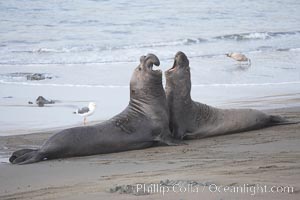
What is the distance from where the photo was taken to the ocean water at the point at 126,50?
464 inches

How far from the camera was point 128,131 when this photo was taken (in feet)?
26.9

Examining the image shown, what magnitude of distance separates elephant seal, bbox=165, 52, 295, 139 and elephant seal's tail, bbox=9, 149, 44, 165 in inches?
74.5

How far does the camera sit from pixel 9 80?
14406 millimetres

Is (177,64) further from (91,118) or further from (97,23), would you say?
(97,23)

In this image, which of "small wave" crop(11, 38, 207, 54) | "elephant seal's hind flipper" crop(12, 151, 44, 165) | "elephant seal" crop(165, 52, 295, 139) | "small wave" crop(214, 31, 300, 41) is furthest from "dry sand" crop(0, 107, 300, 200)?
"small wave" crop(214, 31, 300, 41)

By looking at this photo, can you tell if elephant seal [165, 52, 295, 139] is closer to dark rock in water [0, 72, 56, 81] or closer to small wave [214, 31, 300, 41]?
dark rock in water [0, 72, 56, 81]

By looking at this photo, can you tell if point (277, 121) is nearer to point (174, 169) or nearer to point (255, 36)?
point (174, 169)

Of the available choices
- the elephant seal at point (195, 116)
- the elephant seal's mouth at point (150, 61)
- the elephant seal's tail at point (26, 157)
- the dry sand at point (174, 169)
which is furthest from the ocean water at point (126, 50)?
the dry sand at point (174, 169)

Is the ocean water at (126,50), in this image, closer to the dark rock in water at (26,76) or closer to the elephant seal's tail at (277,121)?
the dark rock in water at (26,76)

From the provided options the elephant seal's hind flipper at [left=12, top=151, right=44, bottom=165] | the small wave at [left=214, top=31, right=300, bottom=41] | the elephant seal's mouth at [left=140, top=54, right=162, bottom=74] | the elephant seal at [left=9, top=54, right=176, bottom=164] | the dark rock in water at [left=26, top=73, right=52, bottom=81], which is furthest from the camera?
the small wave at [left=214, top=31, right=300, bottom=41]

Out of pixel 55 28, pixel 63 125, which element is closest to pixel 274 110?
pixel 63 125

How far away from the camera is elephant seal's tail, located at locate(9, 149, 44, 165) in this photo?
7.33 meters

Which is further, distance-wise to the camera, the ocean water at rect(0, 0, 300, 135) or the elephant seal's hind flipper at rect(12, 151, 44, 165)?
the ocean water at rect(0, 0, 300, 135)

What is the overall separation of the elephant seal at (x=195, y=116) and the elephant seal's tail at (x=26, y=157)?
6.21 ft
